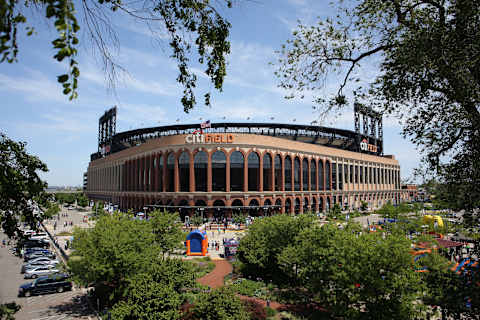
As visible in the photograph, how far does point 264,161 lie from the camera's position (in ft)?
230

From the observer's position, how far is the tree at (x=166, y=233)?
89.2 ft

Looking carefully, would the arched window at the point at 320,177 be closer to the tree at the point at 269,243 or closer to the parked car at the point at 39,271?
the tree at the point at 269,243

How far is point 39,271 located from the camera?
30.5 metres

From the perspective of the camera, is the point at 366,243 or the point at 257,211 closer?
the point at 366,243

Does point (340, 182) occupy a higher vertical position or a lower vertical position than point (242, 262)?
higher

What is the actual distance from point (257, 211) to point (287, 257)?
44678 mm

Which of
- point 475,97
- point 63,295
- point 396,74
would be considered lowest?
point 63,295

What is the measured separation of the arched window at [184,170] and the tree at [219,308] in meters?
55.1

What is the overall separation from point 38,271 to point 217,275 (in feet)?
61.4

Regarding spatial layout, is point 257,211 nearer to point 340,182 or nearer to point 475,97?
point 340,182

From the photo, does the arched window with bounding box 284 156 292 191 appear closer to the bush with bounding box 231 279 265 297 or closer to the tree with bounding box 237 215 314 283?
the tree with bounding box 237 215 314 283

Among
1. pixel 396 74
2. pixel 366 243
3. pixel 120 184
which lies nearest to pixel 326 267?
pixel 366 243

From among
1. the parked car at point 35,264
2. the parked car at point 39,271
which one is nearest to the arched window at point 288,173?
the parked car at point 35,264

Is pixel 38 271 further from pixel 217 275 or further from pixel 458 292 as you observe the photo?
pixel 458 292
